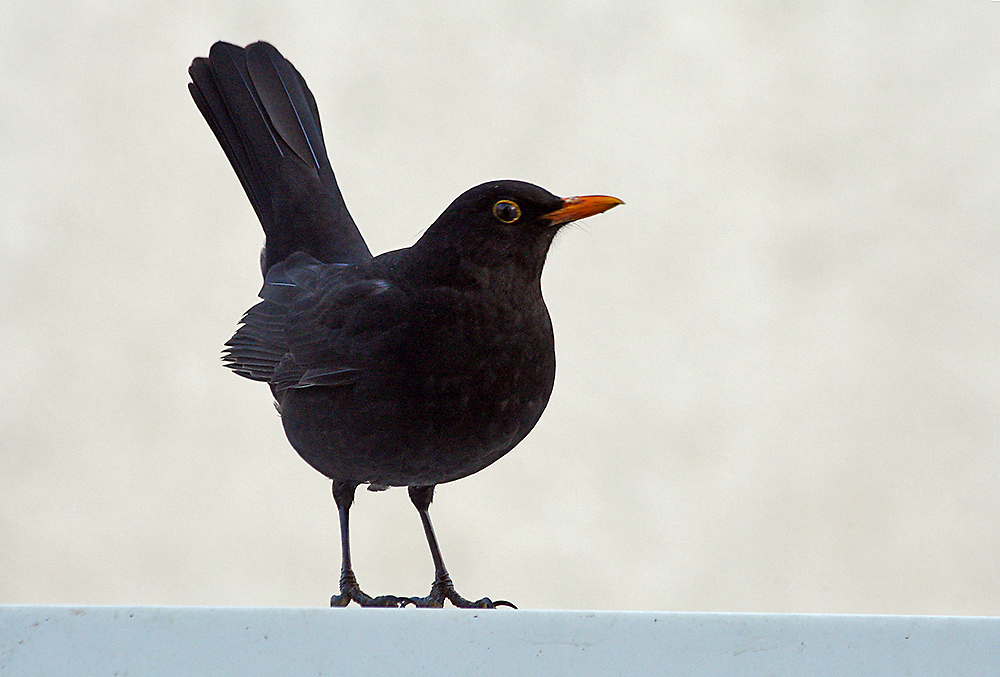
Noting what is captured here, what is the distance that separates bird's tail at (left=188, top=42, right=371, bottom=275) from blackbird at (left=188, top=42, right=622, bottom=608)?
16cm

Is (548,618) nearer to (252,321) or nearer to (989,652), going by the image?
(989,652)

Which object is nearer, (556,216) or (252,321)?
(556,216)

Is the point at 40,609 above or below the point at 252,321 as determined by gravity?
below

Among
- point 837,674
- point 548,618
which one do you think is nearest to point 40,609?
point 548,618

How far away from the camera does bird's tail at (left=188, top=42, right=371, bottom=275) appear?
158cm

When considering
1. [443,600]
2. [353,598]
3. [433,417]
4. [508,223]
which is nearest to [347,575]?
[353,598]

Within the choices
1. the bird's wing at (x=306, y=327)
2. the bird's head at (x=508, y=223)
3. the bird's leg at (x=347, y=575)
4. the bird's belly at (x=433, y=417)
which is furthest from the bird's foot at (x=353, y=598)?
the bird's head at (x=508, y=223)

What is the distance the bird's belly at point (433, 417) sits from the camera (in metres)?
1.16

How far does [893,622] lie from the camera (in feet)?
2.71

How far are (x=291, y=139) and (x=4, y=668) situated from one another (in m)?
1.01

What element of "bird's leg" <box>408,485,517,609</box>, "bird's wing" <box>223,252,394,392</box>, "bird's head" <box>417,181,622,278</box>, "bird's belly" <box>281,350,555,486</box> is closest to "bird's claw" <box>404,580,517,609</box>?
"bird's leg" <box>408,485,517,609</box>

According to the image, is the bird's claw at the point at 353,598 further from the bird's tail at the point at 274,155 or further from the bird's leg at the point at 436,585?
the bird's tail at the point at 274,155

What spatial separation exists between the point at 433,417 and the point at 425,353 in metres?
0.08

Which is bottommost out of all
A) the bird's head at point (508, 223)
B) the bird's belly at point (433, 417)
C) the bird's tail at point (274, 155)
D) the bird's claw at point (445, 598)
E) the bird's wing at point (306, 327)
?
the bird's claw at point (445, 598)
